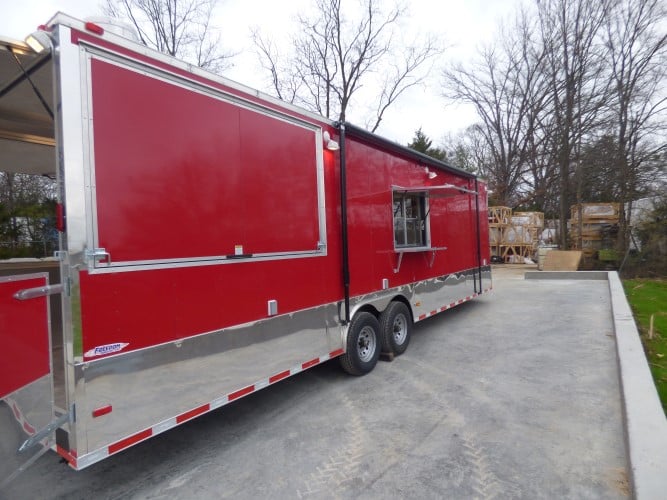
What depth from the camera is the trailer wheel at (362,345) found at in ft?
15.6

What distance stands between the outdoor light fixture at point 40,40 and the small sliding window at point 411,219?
14.2 ft

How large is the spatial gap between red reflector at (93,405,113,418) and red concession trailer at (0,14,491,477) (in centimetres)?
1

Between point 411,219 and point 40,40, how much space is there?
5.11 meters

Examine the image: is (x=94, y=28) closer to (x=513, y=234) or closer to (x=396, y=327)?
(x=396, y=327)

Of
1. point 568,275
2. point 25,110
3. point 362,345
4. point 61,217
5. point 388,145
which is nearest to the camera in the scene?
point 61,217

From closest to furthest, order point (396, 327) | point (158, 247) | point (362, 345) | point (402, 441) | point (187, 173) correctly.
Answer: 1. point (158, 247)
2. point (187, 173)
3. point (402, 441)
4. point (362, 345)
5. point (396, 327)

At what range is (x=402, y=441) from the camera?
3.49 meters

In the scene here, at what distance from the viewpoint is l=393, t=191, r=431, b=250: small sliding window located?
19.6 feet

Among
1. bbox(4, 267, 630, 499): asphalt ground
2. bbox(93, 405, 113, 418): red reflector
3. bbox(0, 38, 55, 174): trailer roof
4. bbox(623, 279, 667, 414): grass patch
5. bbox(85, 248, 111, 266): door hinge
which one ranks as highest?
bbox(0, 38, 55, 174): trailer roof

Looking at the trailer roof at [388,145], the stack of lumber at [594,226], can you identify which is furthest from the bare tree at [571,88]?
the trailer roof at [388,145]

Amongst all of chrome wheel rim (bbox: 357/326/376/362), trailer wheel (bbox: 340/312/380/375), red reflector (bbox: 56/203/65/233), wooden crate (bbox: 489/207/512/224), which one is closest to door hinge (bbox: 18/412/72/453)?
red reflector (bbox: 56/203/65/233)

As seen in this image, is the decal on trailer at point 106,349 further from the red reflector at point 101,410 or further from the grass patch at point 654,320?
the grass patch at point 654,320

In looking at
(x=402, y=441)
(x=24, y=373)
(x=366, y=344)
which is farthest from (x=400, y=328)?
(x=24, y=373)

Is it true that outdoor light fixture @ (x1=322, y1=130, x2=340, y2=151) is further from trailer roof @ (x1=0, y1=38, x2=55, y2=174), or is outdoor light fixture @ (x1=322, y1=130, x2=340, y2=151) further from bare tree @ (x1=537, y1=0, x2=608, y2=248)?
bare tree @ (x1=537, y1=0, x2=608, y2=248)
